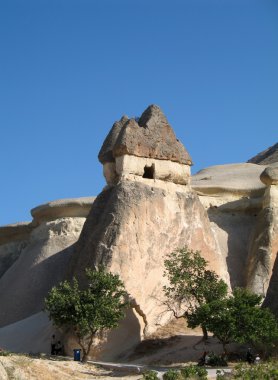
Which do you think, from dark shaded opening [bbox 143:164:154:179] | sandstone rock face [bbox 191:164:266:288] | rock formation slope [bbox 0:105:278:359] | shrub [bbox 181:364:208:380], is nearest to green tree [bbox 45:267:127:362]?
rock formation slope [bbox 0:105:278:359]

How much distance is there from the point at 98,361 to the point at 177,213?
599 cm

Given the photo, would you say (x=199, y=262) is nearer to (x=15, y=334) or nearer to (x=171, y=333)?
(x=171, y=333)

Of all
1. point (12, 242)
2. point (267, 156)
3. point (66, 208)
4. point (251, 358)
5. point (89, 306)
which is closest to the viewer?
point (251, 358)

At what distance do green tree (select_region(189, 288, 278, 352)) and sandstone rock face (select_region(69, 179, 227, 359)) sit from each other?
285 cm

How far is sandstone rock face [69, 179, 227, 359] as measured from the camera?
20.7 meters

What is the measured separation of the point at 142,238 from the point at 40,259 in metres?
8.58

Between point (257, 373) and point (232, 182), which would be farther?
point (232, 182)

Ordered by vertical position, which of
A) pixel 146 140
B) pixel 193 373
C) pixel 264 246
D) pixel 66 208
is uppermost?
pixel 146 140

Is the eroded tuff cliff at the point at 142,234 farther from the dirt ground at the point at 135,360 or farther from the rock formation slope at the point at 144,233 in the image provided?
the dirt ground at the point at 135,360

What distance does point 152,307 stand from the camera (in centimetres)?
2102

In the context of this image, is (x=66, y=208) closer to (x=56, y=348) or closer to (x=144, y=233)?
(x=144, y=233)

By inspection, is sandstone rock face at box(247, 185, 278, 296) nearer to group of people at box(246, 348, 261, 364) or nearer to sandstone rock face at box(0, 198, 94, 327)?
group of people at box(246, 348, 261, 364)

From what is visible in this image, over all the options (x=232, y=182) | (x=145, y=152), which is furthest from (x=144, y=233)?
(x=232, y=182)

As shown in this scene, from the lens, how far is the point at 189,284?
1981 cm
